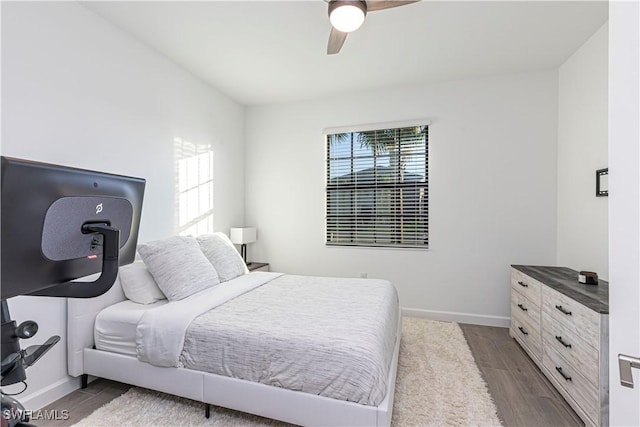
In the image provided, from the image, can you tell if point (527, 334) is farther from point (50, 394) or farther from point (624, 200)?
point (50, 394)

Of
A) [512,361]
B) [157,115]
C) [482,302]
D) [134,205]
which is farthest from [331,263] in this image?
[134,205]

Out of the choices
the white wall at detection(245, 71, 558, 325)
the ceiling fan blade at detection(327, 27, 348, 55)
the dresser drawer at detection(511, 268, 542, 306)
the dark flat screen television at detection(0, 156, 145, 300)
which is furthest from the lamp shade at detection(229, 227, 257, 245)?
the dresser drawer at detection(511, 268, 542, 306)

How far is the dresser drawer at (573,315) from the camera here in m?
1.73

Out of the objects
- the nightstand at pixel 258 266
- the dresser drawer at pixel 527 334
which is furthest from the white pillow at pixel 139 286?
the dresser drawer at pixel 527 334

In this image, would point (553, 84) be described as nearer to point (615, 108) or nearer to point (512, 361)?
point (512, 361)

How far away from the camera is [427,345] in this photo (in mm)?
2828

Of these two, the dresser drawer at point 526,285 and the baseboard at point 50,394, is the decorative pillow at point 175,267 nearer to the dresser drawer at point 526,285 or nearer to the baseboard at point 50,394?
the baseboard at point 50,394

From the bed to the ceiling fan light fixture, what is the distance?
189cm

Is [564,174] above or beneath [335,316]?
above

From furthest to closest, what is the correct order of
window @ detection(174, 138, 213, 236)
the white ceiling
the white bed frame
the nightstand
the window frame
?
the nightstand, the window frame, window @ detection(174, 138, 213, 236), the white ceiling, the white bed frame

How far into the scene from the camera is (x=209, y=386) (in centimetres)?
177

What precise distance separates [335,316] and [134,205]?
55.4 inches

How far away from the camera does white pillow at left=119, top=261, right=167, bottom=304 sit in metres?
2.31

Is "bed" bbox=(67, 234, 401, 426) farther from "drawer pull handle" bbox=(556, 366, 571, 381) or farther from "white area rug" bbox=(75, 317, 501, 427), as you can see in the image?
"drawer pull handle" bbox=(556, 366, 571, 381)
